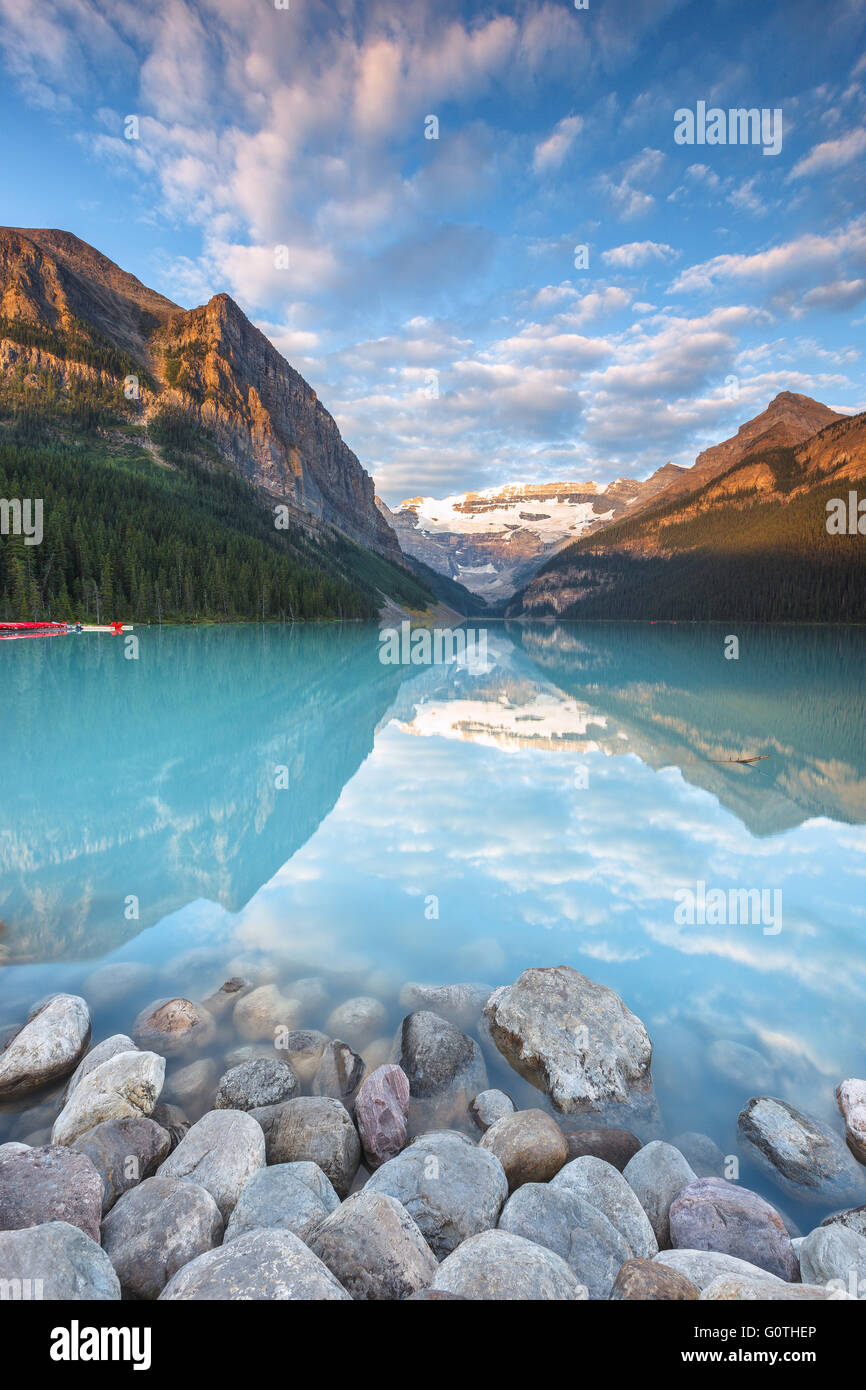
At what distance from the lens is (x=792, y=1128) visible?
6.23 meters

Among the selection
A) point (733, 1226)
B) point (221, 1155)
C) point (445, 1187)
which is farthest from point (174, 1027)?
point (733, 1226)

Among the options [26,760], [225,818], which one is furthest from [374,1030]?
[26,760]

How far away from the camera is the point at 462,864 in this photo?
44.0 feet

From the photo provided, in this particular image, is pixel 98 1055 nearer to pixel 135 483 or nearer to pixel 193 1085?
pixel 193 1085

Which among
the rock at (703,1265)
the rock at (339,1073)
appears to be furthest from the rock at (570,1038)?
the rock at (703,1265)

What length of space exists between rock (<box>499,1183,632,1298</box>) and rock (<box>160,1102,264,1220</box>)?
2.41m

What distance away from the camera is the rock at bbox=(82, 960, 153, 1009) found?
28.2ft

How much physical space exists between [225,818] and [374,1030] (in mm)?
9041

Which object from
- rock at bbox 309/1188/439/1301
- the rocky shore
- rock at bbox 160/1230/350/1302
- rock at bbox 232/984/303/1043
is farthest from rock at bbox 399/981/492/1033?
rock at bbox 160/1230/350/1302

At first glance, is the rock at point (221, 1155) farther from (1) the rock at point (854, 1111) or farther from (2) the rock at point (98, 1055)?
(1) the rock at point (854, 1111)

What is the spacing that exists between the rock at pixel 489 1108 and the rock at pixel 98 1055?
409 cm

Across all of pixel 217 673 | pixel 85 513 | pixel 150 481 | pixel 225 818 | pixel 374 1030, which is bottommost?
pixel 374 1030

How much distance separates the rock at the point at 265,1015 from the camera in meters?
7.94

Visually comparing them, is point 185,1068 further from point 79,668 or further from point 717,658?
point 717,658
